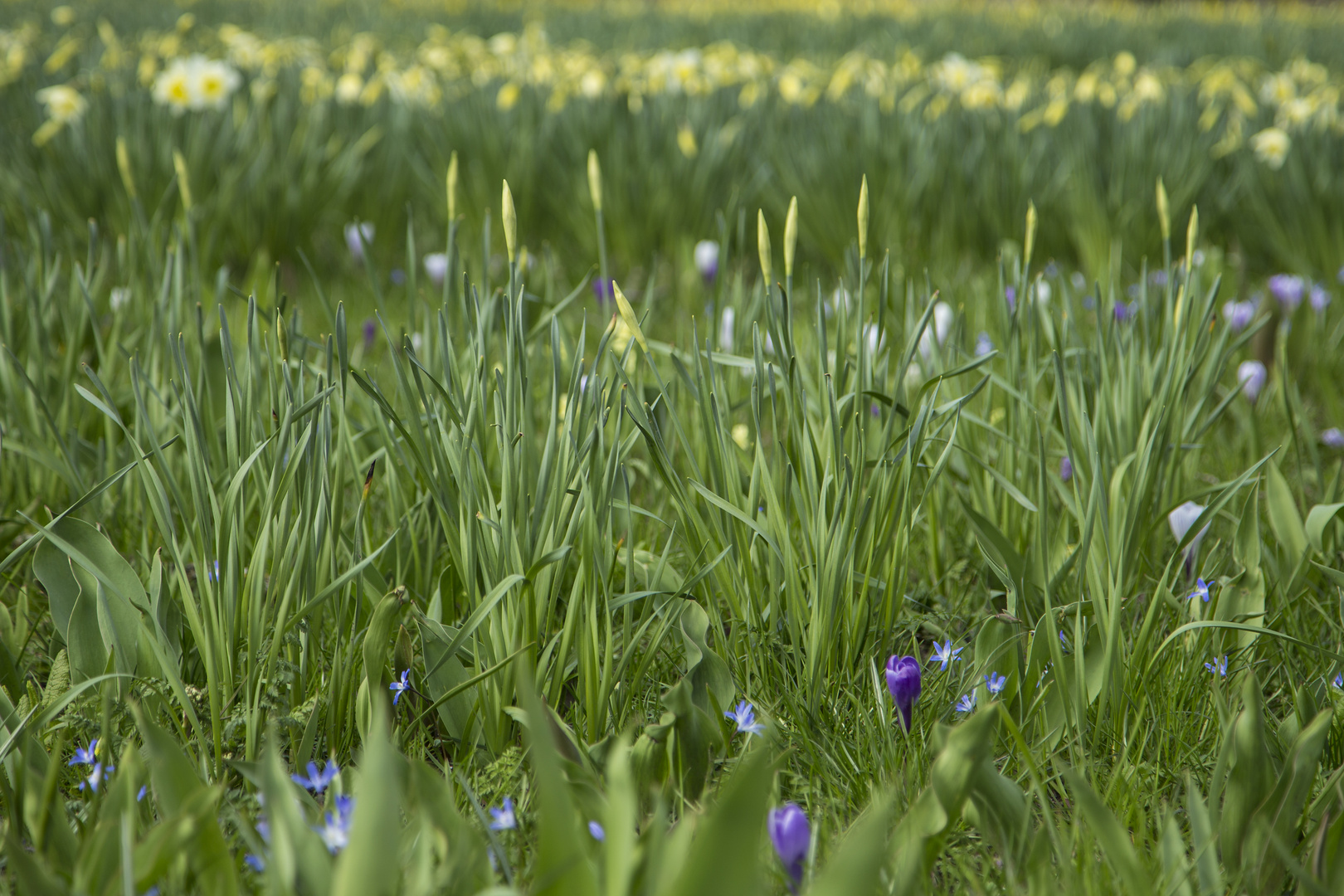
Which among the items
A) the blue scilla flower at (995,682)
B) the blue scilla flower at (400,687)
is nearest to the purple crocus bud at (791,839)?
the blue scilla flower at (995,682)

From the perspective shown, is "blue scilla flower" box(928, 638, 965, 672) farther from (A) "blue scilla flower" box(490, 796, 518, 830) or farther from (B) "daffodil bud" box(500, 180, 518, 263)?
(B) "daffodil bud" box(500, 180, 518, 263)

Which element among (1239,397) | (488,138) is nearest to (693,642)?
(1239,397)

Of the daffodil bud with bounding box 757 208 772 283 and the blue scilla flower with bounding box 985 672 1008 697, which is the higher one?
the daffodil bud with bounding box 757 208 772 283

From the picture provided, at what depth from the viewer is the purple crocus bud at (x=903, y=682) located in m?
1.02

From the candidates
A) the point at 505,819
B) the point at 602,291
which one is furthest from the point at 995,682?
the point at 602,291

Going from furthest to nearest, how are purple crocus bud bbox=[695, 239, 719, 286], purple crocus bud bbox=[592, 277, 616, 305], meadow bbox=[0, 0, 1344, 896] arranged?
purple crocus bud bbox=[695, 239, 719, 286] → purple crocus bud bbox=[592, 277, 616, 305] → meadow bbox=[0, 0, 1344, 896]

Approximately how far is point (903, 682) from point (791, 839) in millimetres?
269

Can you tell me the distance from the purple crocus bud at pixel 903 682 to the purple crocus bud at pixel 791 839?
245 millimetres

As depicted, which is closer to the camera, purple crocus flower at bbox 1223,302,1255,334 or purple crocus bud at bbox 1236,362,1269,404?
purple crocus bud at bbox 1236,362,1269,404

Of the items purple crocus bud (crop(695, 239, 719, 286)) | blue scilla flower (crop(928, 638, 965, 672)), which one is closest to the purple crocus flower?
purple crocus bud (crop(695, 239, 719, 286))

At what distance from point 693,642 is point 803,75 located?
13.9 feet

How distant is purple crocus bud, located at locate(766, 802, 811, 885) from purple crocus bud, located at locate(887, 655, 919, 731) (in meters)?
0.24

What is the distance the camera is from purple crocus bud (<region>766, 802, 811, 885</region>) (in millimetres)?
813

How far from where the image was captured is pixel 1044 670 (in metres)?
1.13
